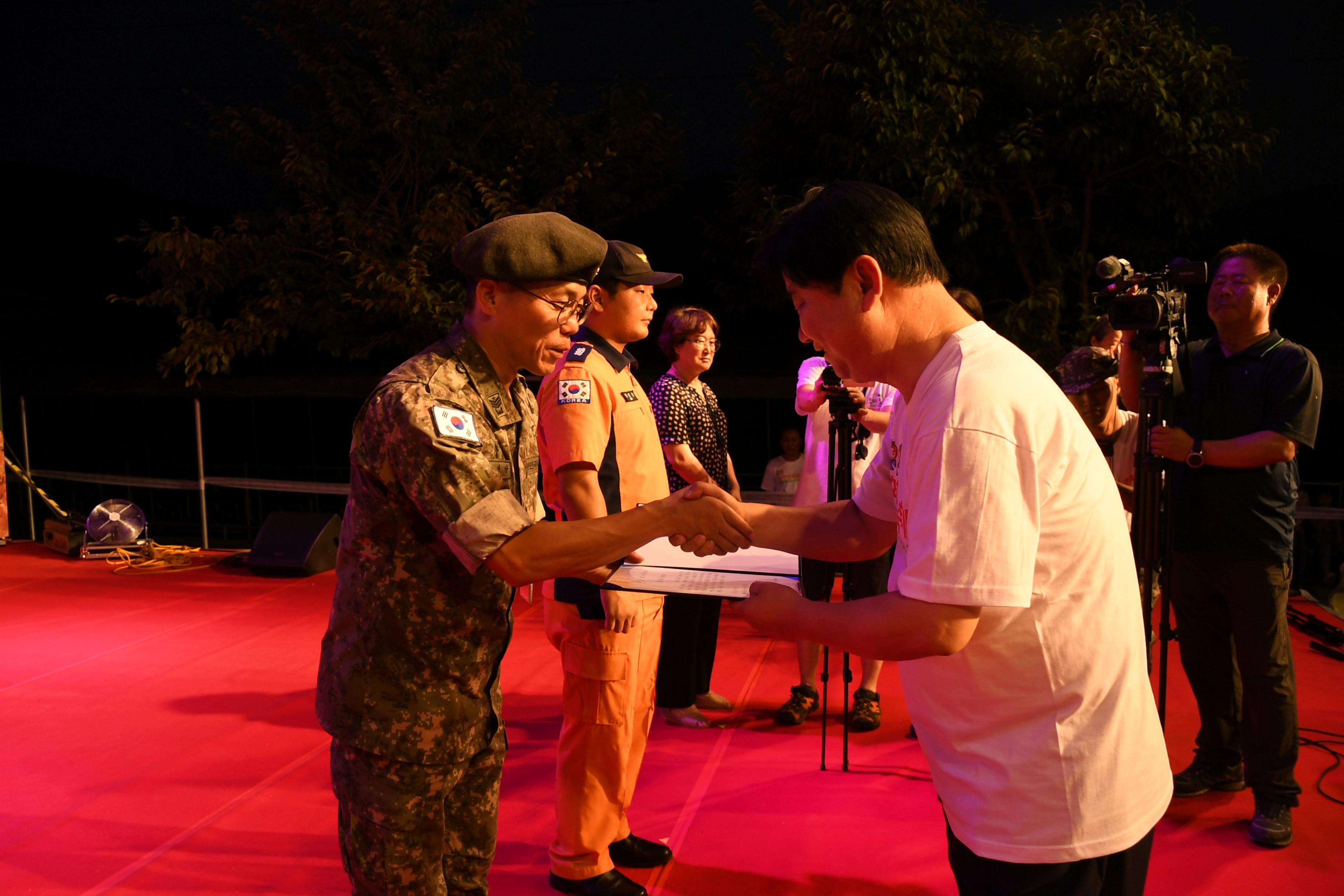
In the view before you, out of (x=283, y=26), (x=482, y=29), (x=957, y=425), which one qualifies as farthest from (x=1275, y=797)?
(x=283, y=26)

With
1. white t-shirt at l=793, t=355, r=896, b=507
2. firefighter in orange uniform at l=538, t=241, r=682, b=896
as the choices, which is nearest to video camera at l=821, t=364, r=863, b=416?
white t-shirt at l=793, t=355, r=896, b=507

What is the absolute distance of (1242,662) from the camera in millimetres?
2955

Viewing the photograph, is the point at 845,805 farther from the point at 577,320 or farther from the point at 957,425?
the point at 957,425

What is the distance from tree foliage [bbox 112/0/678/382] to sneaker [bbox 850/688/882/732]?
20.3 ft

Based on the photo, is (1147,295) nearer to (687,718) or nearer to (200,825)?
(687,718)

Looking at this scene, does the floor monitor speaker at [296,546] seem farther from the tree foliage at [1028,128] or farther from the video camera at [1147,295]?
the video camera at [1147,295]

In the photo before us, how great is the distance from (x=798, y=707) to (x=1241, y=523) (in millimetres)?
1894

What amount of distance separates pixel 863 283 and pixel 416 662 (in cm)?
100

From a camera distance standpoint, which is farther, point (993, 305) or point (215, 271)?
point (215, 271)

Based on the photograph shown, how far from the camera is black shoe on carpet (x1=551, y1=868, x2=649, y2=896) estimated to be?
8.34 feet

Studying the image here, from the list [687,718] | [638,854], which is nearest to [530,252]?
[638,854]

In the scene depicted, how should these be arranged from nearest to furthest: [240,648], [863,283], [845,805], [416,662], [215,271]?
[863,283]
[416,662]
[845,805]
[240,648]
[215,271]

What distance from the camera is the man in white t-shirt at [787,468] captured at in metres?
7.26

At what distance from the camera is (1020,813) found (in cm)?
115
